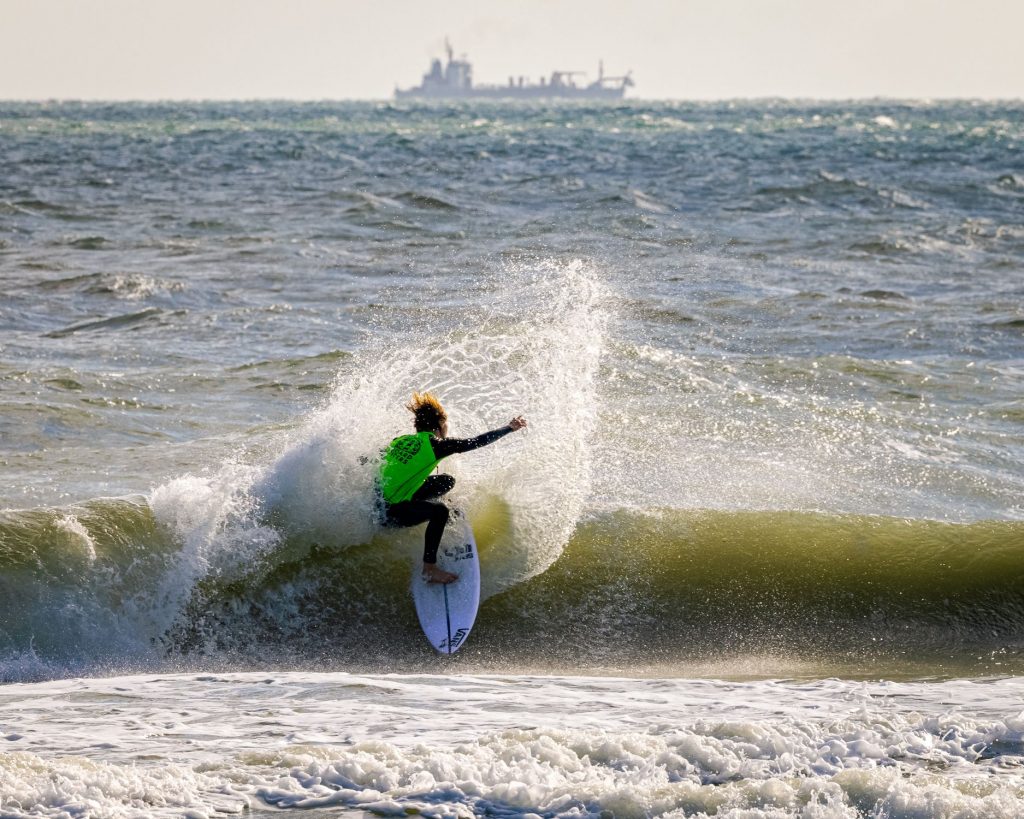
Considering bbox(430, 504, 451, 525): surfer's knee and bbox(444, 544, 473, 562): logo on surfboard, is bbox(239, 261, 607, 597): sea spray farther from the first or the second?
bbox(430, 504, 451, 525): surfer's knee

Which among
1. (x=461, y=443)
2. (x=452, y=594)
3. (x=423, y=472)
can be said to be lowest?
(x=452, y=594)

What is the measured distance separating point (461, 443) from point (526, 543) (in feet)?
4.38

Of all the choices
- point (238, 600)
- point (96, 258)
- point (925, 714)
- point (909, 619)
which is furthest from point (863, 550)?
point (96, 258)

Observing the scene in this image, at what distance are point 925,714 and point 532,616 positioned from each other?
3034mm

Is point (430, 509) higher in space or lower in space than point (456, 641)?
higher

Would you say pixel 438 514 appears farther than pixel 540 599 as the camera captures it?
No

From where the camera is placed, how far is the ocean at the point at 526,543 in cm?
612

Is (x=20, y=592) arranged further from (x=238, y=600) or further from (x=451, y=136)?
(x=451, y=136)

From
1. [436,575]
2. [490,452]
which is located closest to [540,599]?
[436,575]

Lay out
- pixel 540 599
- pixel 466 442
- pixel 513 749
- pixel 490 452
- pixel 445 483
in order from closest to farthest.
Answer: pixel 513 749 < pixel 466 442 < pixel 445 483 < pixel 540 599 < pixel 490 452

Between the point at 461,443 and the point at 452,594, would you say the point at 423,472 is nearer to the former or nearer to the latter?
the point at 461,443

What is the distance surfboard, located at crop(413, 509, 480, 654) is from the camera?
8750mm

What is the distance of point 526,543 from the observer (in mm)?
9648

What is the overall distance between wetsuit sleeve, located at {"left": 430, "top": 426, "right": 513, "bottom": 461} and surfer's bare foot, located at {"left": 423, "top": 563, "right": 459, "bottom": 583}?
2.54 ft
